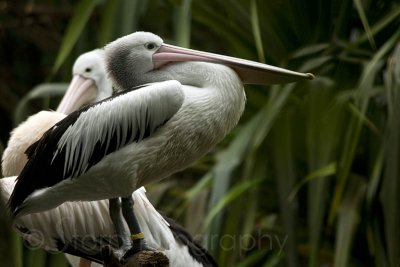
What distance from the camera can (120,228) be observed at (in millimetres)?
3270

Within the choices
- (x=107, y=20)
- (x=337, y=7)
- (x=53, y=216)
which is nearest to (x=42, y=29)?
(x=107, y=20)

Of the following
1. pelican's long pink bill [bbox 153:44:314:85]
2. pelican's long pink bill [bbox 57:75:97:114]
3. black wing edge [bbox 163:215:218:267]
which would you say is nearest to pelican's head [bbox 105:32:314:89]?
pelican's long pink bill [bbox 153:44:314:85]

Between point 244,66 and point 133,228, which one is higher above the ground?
point 244,66

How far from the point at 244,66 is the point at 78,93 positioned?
8.90 ft

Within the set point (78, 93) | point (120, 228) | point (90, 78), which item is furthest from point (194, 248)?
point (90, 78)

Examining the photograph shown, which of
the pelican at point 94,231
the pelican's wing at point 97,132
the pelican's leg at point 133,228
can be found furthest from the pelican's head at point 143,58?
the pelican at point 94,231

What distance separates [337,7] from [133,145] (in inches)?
97.3

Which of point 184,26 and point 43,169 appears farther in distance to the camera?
point 184,26

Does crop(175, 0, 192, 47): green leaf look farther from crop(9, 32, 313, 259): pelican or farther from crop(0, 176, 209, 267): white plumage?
crop(9, 32, 313, 259): pelican

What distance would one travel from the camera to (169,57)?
330 cm

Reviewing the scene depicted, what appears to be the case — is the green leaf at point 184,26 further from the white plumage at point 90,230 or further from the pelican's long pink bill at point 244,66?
the pelican's long pink bill at point 244,66

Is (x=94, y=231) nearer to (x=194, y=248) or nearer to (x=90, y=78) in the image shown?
(x=194, y=248)

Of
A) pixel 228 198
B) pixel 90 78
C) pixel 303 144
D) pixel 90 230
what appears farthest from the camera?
pixel 90 78

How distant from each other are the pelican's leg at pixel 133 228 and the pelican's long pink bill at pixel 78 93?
2.39 meters
